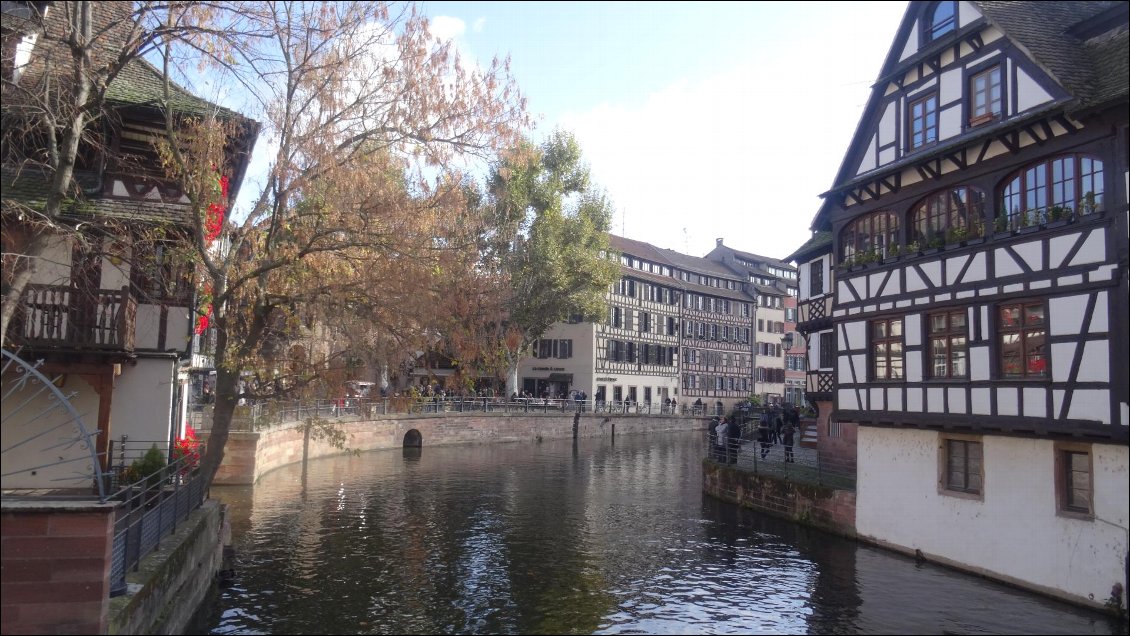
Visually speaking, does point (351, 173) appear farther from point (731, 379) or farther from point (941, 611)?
point (731, 379)

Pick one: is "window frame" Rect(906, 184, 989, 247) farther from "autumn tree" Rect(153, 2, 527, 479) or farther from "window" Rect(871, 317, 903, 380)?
"autumn tree" Rect(153, 2, 527, 479)

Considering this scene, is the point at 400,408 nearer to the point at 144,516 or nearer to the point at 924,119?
the point at 144,516

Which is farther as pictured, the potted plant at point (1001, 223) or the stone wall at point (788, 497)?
the stone wall at point (788, 497)

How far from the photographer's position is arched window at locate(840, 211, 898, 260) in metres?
18.8

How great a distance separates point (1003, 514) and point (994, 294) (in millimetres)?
4053

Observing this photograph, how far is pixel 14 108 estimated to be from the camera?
10.4 meters

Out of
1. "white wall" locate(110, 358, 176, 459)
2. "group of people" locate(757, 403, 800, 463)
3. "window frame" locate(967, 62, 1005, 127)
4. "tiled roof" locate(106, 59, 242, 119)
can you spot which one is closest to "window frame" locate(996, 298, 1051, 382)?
"window frame" locate(967, 62, 1005, 127)

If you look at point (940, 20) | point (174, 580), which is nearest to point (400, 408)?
point (174, 580)

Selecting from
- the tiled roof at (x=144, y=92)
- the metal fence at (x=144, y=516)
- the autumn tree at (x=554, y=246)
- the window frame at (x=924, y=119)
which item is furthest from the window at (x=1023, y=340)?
the autumn tree at (x=554, y=246)

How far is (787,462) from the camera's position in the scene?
24.0 meters

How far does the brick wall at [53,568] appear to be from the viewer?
8258mm

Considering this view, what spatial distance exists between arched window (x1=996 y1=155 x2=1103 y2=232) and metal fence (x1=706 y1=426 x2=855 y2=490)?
25.6ft

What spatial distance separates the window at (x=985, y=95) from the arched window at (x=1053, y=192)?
1.55 meters

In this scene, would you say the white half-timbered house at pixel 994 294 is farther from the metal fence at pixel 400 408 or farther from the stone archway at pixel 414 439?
the stone archway at pixel 414 439
